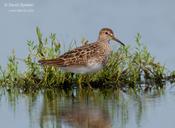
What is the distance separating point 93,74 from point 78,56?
423 mm

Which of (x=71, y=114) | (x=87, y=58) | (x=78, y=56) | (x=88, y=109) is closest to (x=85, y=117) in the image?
(x=71, y=114)

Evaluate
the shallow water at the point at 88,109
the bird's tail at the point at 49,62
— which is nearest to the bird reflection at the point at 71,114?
the shallow water at the point at 88,109

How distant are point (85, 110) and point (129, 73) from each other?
8.19ft

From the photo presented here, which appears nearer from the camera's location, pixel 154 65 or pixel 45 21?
pixel 154 65

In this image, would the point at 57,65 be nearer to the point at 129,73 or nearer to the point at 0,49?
the point at 129,73

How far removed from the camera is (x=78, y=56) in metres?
15.7

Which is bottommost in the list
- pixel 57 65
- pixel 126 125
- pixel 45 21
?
pixel 126 125

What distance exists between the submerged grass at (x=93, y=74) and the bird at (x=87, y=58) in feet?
0.47

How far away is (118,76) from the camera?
50.7 ft

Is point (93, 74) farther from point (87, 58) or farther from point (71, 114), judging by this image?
point (71, 114)

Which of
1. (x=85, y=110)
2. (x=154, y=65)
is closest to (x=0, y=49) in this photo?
(x=154, y=65)

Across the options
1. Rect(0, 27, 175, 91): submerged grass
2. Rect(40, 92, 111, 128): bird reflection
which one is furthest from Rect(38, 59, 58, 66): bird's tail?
Rect(40, 92, 111, 128): bird reflection

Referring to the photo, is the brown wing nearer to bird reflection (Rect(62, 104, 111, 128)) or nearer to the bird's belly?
the bird's belly

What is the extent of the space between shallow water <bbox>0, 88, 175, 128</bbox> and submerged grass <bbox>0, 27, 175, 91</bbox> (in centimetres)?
39
